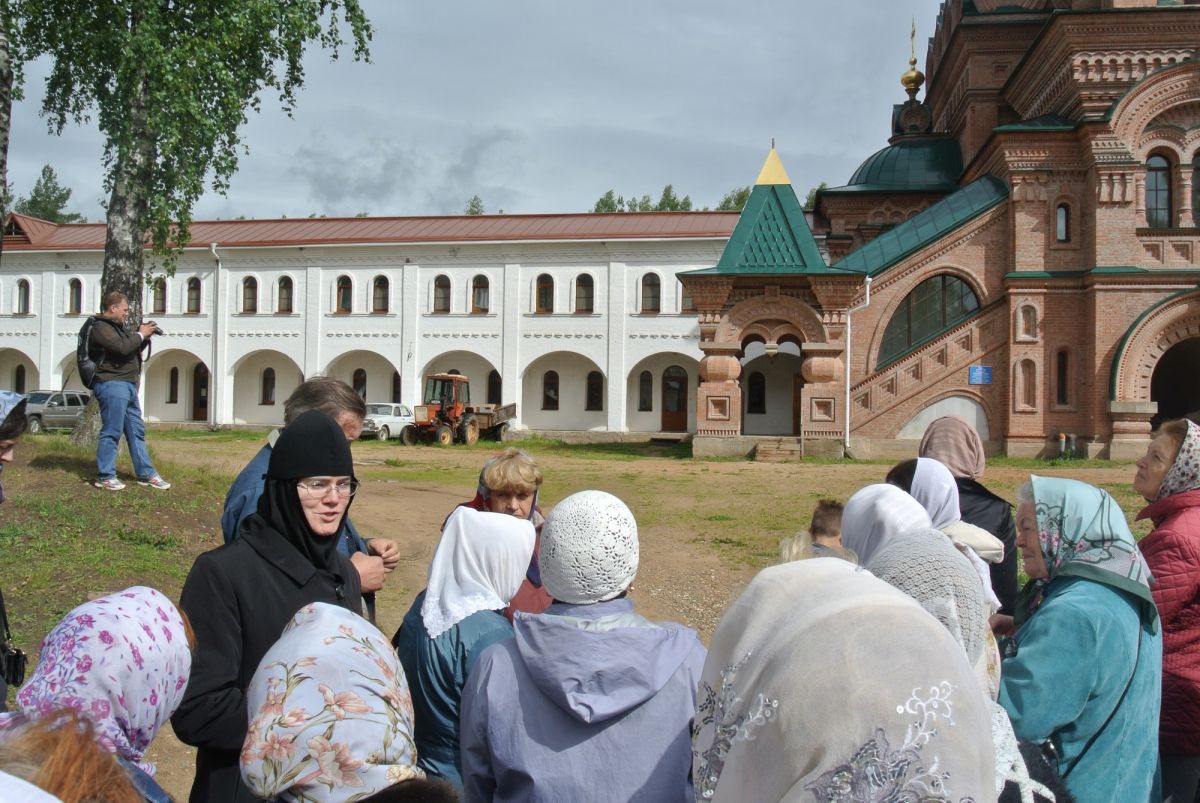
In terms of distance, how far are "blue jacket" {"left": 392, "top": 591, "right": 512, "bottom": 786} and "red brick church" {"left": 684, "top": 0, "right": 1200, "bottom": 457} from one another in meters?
18.1

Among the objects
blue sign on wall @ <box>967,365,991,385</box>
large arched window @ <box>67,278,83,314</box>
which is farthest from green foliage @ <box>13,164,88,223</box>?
blue sign on wall @ <box>967,365,991,385</box>

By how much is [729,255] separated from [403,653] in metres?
18.6

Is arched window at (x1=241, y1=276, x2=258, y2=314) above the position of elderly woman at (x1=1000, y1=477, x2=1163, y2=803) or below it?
above

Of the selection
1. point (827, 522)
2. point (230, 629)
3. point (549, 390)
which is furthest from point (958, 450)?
point (549, 390)

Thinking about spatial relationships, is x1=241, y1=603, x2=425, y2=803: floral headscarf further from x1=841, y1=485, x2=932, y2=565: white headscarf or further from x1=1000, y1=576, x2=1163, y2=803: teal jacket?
x1=841, y1=485, x2=932, y2=565: white headscarf

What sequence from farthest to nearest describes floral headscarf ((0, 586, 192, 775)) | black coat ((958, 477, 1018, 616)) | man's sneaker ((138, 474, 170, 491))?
man's sneaker ((138, 474, 170, 491)) → black coat ((958, 477, 1018, 616)) → floral headscarf ((0, 586, 192, 775))

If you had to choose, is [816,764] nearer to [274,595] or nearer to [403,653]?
[274,595]

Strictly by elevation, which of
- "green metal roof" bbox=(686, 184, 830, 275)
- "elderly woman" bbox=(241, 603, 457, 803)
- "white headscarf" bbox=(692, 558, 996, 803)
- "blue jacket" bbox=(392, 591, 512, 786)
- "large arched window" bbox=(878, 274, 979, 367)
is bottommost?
"blue jacket" bbox=(392, 591, 512, 786)

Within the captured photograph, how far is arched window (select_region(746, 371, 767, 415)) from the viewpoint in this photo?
104 ft

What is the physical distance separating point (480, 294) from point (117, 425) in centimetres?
2570

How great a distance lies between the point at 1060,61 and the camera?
22.3m

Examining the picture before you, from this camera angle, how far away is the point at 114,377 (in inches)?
270

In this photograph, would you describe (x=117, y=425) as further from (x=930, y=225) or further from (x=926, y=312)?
(x=930, y=225)

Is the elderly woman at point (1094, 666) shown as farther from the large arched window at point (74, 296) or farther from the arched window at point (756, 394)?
the large arched window at point (74, 296)
